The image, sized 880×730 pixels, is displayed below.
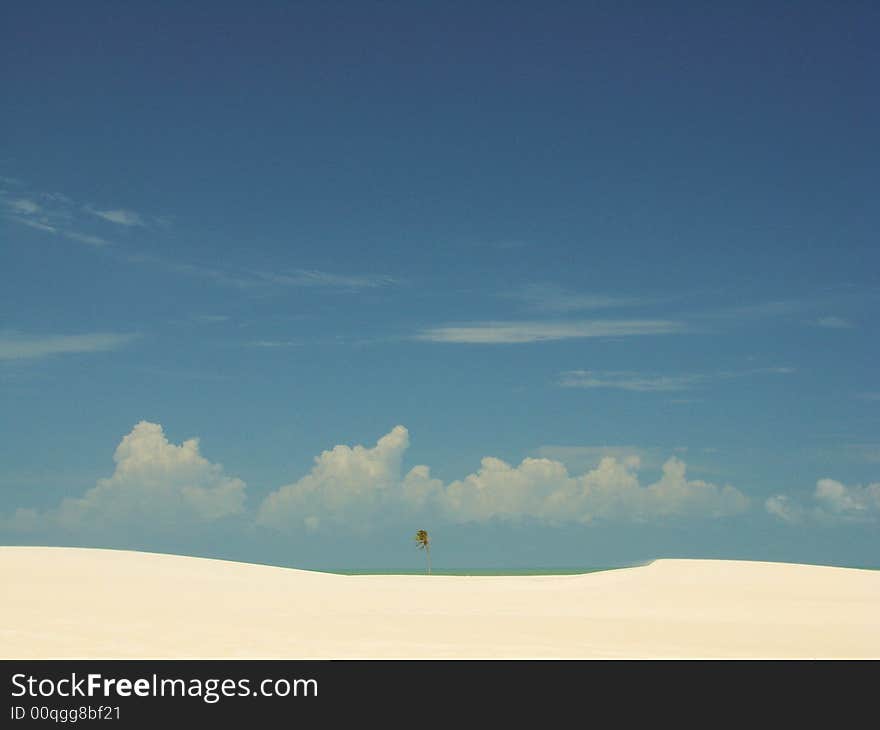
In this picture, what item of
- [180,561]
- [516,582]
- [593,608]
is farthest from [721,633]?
[180,561]

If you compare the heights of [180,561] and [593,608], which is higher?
[180,561]

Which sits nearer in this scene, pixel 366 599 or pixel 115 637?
pixel 115 637

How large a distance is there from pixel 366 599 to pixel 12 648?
48.5ft

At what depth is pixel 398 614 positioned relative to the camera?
25.8 meters

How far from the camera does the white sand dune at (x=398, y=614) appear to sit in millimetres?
18516

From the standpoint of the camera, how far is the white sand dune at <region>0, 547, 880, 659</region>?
18.5m

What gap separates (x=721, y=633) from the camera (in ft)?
74.6
